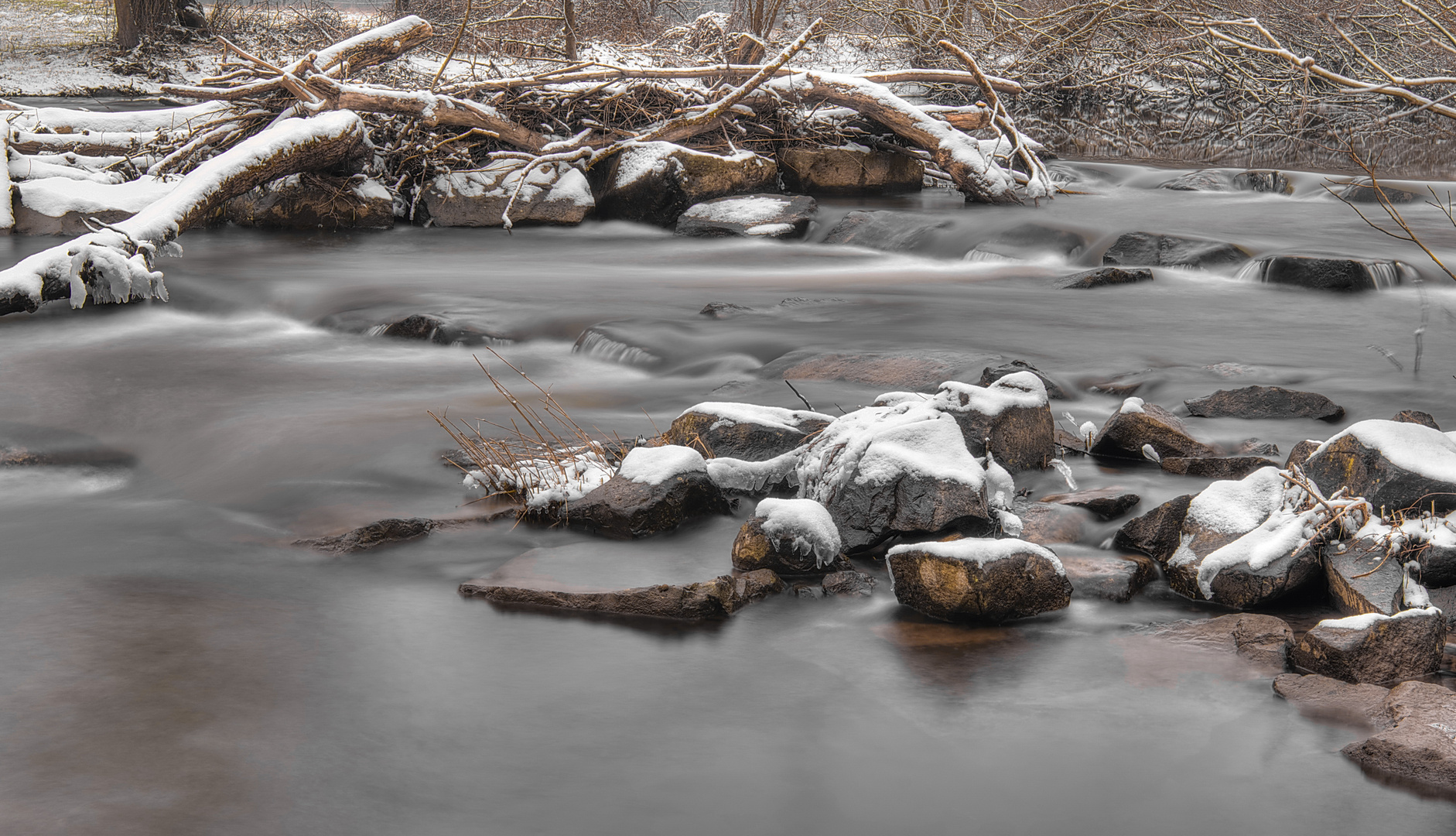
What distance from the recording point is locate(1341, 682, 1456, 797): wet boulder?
104 inches

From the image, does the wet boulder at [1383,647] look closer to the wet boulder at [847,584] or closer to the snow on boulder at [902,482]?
the snow on boulder at [902,482]

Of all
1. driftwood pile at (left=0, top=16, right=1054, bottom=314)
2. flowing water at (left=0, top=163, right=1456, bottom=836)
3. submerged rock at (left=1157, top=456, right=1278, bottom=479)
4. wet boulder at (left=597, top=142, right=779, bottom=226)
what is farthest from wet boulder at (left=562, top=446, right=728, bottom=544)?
wet boulder at (left=597, top=142, right=779, bottom=226)

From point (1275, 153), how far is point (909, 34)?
506cm

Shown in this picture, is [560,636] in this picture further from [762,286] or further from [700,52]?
[700,52]

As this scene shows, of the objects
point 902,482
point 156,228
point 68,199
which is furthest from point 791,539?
point 68,199

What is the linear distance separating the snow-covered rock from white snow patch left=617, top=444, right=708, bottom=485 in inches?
84.6

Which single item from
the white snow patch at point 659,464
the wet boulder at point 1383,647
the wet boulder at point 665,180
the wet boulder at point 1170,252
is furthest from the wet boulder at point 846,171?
the wet boulder at point 1383,647

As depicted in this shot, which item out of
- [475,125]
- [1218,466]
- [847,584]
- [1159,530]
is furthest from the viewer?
[475,125]

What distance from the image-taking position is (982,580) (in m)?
3.49

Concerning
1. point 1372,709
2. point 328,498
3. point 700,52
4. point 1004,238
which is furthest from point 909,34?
point 1372,709

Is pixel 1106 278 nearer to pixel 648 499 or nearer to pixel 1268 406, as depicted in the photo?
pixel 1268 406

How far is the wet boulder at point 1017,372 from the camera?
210 inches

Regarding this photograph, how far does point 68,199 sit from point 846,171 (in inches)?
289

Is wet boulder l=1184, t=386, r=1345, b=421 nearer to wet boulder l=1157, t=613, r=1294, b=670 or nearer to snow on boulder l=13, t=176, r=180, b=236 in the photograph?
wet boulder l=1157, t=613, r=1294, b=670
